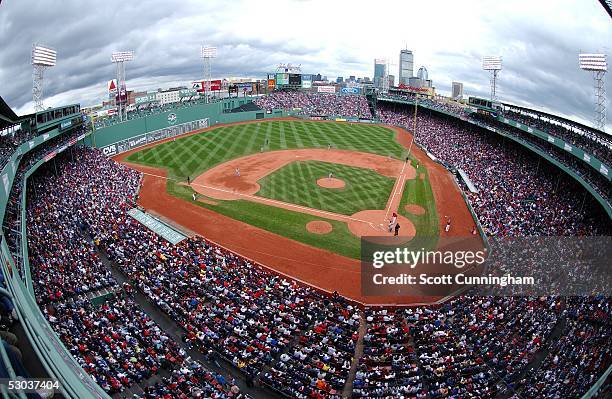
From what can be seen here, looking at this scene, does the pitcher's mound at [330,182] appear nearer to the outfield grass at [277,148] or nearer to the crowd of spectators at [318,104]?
the outfield grass at [277,148]

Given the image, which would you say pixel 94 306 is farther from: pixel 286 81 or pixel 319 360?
pixel 286 81

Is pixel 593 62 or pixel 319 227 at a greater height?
pixel 593 62

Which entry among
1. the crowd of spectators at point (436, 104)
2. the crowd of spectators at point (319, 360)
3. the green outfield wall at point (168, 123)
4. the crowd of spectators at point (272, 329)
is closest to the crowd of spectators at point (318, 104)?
the green outfield wall at point (168, 123)

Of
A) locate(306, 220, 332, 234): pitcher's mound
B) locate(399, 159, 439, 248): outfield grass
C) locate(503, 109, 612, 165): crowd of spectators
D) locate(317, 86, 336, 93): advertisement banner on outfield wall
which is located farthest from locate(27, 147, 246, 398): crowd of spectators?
locate(317, 86, 336, 93): advertisement banner on outfield wall

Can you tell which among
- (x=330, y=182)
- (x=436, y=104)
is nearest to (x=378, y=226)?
(x=330, y=182)

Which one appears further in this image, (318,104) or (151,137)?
(318,104)

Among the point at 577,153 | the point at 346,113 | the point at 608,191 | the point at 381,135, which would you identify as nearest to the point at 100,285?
the point at 608,191

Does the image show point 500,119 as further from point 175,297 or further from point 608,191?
point 175,297
